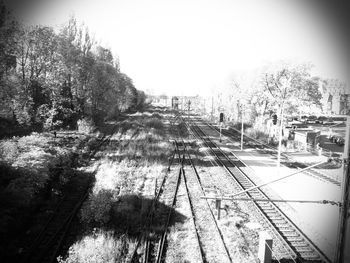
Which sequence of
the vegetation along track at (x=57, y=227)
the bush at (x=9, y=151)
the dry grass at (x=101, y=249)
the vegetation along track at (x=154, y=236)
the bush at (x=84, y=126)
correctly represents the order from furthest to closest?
the bush at (x=84, y=126) < the bush at (x=9, y=151) < the vegetation along track at (x=57, y=227) < the vegetation along track at (x=154, y=236) < the dry grass at (x=101, y=249)

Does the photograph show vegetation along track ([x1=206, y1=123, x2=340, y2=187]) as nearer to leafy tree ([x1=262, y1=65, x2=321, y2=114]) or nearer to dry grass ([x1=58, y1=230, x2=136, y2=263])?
leafy tree ([x1=262, y1=65, x2=321, y2=114])

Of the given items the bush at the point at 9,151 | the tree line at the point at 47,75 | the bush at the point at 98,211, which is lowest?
the bush at the point at 98,211

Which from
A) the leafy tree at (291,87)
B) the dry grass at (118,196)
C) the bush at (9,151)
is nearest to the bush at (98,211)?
the dry grass at (118,196)

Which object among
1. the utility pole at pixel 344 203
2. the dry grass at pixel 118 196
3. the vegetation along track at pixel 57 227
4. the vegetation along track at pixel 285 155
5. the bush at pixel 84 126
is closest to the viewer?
the utility pole at pixel 344 203

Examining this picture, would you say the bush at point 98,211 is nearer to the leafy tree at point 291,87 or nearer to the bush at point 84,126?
the bush at point 84,126

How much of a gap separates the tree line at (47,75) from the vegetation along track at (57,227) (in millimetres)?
10542

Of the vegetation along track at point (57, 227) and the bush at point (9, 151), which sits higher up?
the bush at point (9, 151)

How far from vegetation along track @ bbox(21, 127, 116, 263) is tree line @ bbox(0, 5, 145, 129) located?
415 inches

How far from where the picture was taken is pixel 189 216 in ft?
46.6

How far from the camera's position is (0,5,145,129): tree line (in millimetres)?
22281

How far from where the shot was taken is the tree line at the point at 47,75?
22.3 m

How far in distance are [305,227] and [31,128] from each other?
1046 inches

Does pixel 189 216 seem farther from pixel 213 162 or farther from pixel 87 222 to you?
pixel 213 162

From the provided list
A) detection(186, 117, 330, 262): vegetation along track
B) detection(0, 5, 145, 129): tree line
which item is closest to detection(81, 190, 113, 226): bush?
detection(186, 117, 330, 262): vegetation along track
